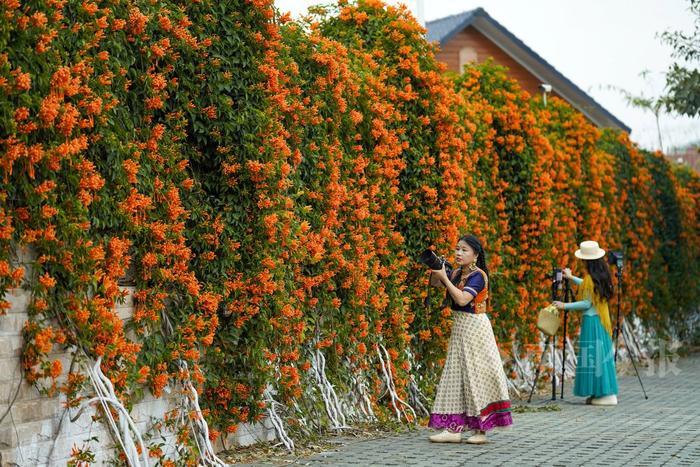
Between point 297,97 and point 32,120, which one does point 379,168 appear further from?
point 32,120

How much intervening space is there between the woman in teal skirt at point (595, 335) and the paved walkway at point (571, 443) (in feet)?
0.90

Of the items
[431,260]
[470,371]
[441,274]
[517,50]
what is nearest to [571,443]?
[470,371]

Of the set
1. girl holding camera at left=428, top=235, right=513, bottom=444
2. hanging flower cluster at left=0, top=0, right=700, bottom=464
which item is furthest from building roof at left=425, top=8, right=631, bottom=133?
girl holding camera at left=428, top=235, right=513, bottom=444

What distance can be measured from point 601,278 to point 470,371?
4535mm

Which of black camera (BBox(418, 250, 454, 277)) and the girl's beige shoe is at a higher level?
black camera (BBox(418, 250, 454, 277))

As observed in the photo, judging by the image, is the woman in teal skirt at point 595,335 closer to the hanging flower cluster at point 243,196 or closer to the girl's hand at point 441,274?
the hanging flower cluster at point 243,196

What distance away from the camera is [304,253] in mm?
9273

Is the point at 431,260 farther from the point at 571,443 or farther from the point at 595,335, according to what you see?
the point at 595,335

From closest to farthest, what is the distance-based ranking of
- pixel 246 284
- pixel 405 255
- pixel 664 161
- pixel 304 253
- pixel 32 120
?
pixel 32 120
pixel 246 284
pixel 304 253
pixel 405 255
pixel 664 161

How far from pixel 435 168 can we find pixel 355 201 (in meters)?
1.81

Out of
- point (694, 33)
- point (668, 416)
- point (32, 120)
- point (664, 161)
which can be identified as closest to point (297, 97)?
point (32, 120)

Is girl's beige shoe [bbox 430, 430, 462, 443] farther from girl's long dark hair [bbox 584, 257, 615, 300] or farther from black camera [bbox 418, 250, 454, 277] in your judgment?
girl's long dark hair [bbox 584, 257, 615, 300]

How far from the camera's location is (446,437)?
9.79 meters

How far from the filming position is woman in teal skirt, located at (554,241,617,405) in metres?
13.6
